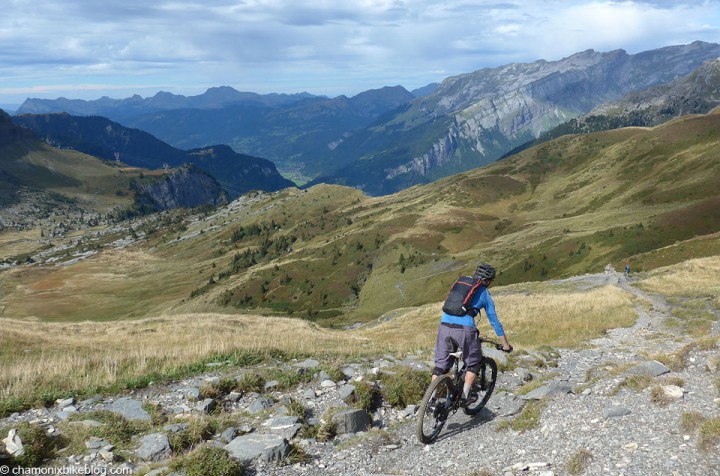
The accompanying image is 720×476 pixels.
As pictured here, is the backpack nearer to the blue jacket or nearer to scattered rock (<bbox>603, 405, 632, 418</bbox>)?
the blue jacket

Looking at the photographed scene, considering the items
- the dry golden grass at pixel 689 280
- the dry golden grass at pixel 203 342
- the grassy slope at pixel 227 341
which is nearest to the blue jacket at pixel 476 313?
the grassy slope at pixel 227 341

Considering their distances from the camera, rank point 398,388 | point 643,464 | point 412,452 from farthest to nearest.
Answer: point 398,388
point 412,452
point 643,464

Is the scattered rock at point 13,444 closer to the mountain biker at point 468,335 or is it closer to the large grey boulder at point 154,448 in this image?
the large grey boulder at point 154,448

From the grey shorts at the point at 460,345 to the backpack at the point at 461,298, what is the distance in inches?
17.5

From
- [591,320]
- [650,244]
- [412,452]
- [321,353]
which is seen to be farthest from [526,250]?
[412,452]

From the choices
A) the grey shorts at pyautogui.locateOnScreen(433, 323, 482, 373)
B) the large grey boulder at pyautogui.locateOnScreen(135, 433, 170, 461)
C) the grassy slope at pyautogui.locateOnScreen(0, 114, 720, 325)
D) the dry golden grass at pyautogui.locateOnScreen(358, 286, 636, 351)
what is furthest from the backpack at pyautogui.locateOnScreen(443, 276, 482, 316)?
the grassy slope at pyautogui.locateOnScreen(0, 114, 720, 325)

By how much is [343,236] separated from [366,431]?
171 meters

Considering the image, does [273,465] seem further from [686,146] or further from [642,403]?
[686,146]

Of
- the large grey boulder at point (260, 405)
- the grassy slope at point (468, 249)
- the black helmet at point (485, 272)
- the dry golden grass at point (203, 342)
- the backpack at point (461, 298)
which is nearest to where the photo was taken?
the backpack at point (461, 298)

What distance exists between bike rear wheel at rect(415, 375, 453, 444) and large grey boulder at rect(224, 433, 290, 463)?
3.16 metres

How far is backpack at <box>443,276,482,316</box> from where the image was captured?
11.3 metres

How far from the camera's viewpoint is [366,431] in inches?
464

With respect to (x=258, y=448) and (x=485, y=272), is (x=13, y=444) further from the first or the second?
(x=485, y=272)

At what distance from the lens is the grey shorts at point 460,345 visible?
1147 centimetres
